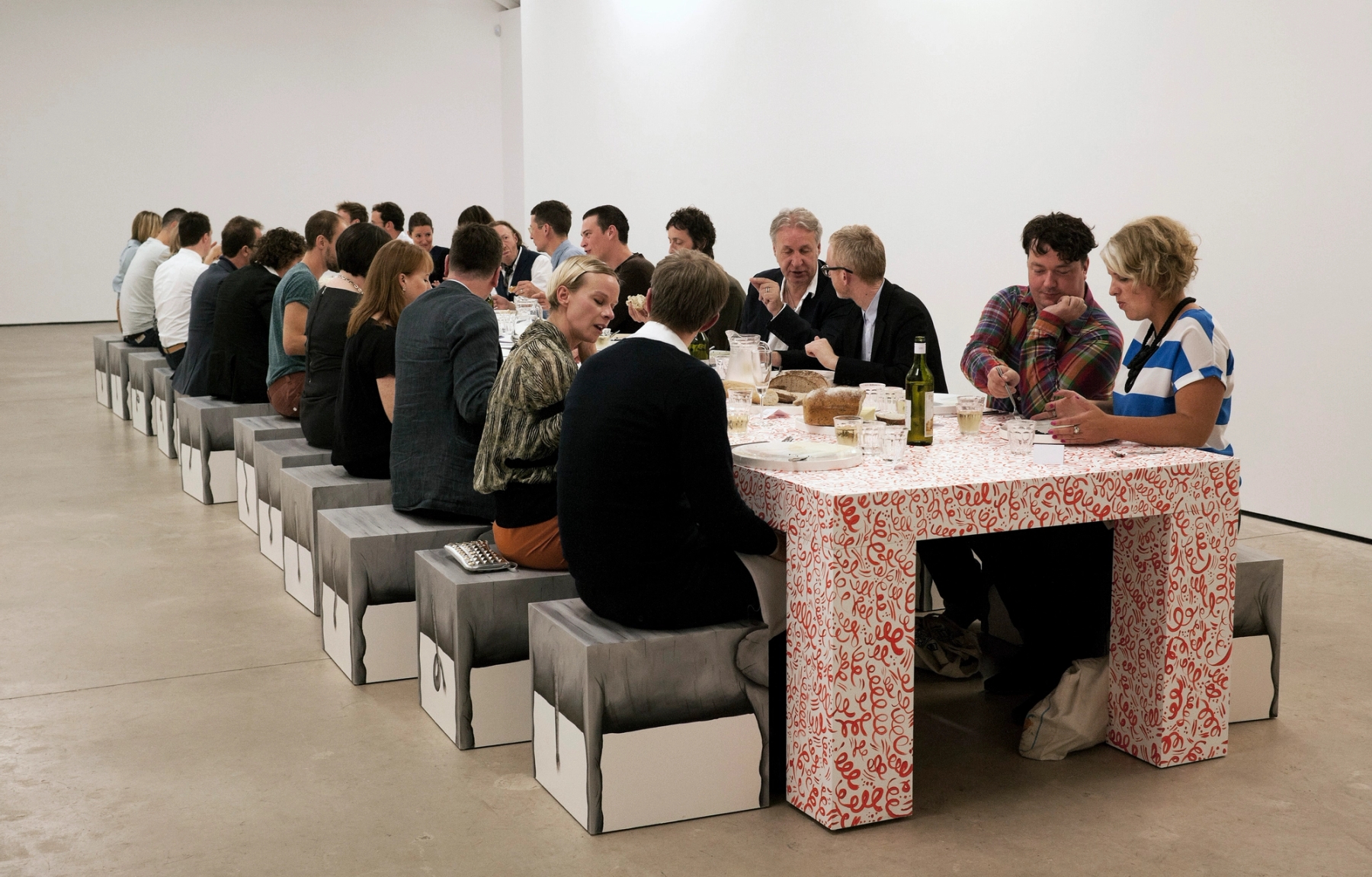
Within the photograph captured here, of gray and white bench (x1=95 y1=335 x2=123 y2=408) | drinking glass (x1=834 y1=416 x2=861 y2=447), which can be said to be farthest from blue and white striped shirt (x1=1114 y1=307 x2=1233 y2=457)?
gray and white bench (x1=95 y1=335 x2=123 y2=408)

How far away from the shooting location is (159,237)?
925 centimetres

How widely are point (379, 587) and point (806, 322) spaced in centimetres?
193

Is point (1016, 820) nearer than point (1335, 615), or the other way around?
point (1016, 820)

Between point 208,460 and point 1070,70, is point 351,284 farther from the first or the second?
point 1070,70

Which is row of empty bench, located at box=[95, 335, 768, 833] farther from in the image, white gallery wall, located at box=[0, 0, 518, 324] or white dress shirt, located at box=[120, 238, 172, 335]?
white gallery wall, located at box=[0, 0, 518, 324]

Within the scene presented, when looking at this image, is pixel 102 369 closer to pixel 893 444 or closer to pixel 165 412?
pixel 165 412

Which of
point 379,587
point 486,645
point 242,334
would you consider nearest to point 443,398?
point 379,587

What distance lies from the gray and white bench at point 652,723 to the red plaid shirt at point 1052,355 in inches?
54.1

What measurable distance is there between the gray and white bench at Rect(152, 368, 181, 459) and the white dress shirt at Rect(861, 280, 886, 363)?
4459 mm

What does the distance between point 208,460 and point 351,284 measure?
1777mm

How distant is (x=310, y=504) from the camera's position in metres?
4.18

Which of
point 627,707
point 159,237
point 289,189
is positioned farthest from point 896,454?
point 289,189

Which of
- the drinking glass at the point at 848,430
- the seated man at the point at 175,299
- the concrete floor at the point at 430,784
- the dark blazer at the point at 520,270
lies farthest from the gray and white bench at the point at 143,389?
the drinking glass at the point at 848,430

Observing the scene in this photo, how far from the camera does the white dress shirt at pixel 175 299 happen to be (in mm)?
7488
